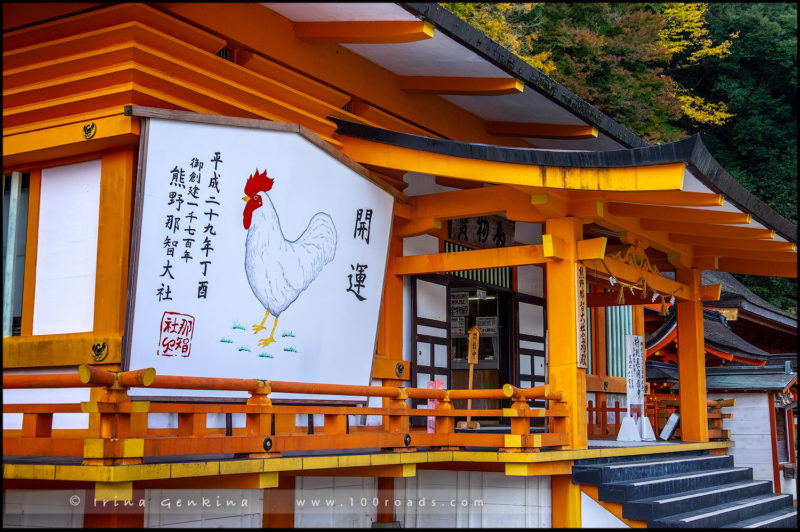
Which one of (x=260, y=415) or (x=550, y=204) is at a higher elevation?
(x=550, y=204)

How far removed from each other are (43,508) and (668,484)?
6591 mm

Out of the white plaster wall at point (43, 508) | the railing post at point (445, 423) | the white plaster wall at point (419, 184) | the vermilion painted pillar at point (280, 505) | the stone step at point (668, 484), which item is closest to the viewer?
the white plaster wall at point (43, 508)

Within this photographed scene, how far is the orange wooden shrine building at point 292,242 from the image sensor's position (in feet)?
22.7

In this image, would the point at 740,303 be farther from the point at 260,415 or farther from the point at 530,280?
the point at 260,415

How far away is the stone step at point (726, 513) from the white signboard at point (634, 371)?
6.56ft

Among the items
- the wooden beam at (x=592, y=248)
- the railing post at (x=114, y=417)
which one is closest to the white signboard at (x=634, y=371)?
the wooden beam at (x=592, y=248)

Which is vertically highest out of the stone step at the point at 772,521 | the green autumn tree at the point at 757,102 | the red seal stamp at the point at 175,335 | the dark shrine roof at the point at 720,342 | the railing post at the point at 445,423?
the green autumn tree at the point at 757,102

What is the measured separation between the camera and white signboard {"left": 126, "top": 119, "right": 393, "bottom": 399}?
7641mm

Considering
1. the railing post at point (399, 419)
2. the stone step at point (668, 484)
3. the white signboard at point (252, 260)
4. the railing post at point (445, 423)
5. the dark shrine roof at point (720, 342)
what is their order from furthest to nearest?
1. the dark shrine roof at point (720, 342)
2. the railing post at point (445, 423)
3. the stone step at point (668, 484)
4. the railing post at point (399, 419)
5. the white signboard at point (252, 260)

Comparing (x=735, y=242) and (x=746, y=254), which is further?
(x=746, y=254)

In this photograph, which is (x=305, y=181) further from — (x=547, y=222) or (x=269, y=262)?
(x=547, y=222)

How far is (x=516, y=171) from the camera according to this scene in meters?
9.30

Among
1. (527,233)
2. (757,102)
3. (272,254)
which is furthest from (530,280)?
(757,102)

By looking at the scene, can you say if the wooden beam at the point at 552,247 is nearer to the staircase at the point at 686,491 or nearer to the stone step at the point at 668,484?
the staircase at the point at 686,491
